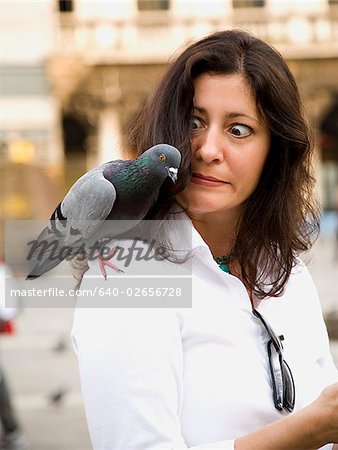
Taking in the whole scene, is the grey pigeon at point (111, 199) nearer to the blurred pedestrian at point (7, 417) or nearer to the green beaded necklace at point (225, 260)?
the green beaded necklace at point (225, 260)

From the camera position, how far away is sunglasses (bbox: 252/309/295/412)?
50.5 inches

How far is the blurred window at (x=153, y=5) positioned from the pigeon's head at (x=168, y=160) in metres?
15.8

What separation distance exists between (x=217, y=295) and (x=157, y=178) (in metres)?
0.21

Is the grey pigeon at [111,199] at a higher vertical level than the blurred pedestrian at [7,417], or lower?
higher

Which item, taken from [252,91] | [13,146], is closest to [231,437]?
[252,91]

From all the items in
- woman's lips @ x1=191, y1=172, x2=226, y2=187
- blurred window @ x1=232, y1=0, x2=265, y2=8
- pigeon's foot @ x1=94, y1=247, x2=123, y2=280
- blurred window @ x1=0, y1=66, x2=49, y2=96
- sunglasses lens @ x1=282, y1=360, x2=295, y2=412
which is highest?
woman's lips @ x1=191, y1=172, x2=226, y2=187

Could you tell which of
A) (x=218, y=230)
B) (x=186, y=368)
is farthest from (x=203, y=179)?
(x=186, y=368)

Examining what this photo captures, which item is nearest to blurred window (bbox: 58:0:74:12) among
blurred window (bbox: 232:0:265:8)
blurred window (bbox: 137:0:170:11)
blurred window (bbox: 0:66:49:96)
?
blurred window (bbox: 0:66:49:96)

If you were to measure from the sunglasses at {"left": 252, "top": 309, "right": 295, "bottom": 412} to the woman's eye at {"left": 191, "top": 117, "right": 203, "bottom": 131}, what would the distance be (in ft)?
1.11

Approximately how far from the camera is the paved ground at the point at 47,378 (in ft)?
16.3

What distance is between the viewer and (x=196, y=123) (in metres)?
1.34

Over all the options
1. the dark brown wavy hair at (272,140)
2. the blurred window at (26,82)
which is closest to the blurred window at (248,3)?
the blurred window at (26,82)

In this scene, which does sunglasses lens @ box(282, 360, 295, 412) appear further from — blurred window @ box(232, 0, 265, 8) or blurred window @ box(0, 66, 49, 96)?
blurred window @ box(232, 0, 265, 8)

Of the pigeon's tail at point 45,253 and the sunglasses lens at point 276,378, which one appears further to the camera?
the pigeon's tail at point 45,253
